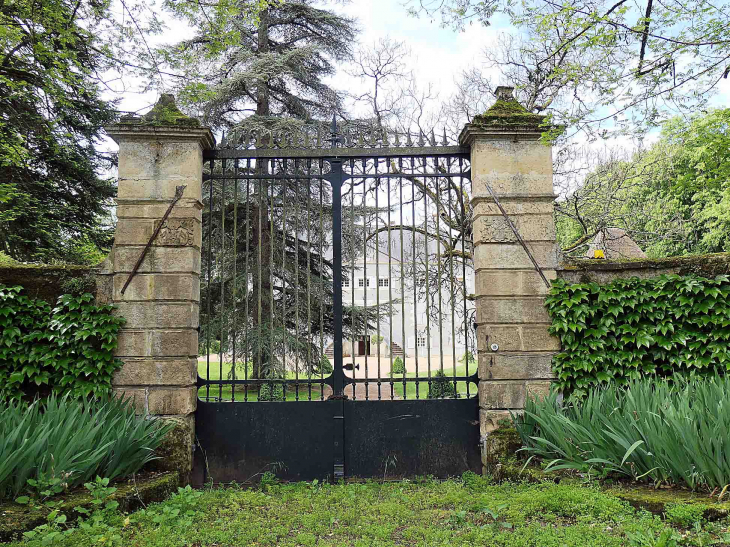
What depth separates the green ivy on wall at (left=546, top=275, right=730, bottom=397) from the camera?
4.73m

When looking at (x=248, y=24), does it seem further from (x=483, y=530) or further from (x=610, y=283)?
(x=483, y=530)

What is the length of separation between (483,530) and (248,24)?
13104 mm

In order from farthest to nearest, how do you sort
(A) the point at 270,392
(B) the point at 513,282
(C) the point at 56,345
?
(A) the point at 270,392, (B) the point at 513,282, (C) the point at 56,345

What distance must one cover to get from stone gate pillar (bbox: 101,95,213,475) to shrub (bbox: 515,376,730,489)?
10.3 feet

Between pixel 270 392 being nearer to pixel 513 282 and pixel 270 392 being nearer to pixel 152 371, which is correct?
pixel 152 371

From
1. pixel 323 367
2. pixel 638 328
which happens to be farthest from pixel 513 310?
pixel 323 367

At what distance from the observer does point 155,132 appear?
5.00 m

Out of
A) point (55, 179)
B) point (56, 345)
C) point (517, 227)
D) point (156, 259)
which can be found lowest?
point (56, 345)

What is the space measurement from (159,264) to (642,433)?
4212 mm

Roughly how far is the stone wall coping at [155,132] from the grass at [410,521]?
126 inches

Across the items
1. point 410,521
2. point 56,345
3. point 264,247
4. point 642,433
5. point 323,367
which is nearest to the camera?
point 642,433

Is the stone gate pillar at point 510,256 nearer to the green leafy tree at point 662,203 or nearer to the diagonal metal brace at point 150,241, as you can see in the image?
the diagonal metal brace at point 150,241

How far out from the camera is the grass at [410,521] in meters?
2.99

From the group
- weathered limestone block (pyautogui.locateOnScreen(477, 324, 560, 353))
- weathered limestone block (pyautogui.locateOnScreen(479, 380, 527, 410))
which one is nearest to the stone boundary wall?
weathered limestone block (pyautogui.locateOnScreen(477, 324, 560, 353))
